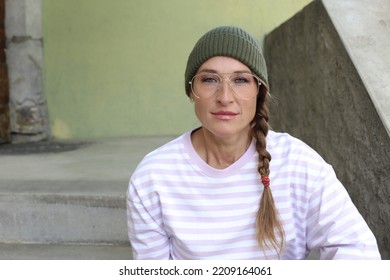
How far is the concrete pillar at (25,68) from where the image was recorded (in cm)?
416

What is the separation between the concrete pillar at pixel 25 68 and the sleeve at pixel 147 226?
3.00 meters

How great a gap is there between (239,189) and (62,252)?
1.15m

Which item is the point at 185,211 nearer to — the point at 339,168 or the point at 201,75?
the point at 201,75

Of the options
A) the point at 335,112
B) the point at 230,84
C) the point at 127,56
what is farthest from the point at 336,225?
the point at 127,56

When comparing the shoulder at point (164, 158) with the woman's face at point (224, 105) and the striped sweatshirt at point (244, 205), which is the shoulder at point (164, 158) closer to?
the striped sweatshirt at point (244, 205)

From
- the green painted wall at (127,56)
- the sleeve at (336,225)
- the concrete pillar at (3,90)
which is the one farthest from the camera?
the green painted wall at (127,56)

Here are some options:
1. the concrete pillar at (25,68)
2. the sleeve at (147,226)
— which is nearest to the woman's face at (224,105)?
the sleeve at (147,226)

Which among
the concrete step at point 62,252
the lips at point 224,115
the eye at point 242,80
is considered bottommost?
the concrete step at point 62,252

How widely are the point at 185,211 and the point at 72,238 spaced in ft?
3.69

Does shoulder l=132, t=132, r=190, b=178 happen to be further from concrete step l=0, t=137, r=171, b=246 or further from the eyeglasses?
concrete step l=0, t=137, r=171, b=246

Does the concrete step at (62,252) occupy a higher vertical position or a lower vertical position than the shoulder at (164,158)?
lower

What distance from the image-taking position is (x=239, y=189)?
142 cm

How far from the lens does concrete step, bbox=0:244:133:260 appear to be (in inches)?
85.8

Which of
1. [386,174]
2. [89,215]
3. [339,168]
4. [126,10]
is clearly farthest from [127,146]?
[386,174]
